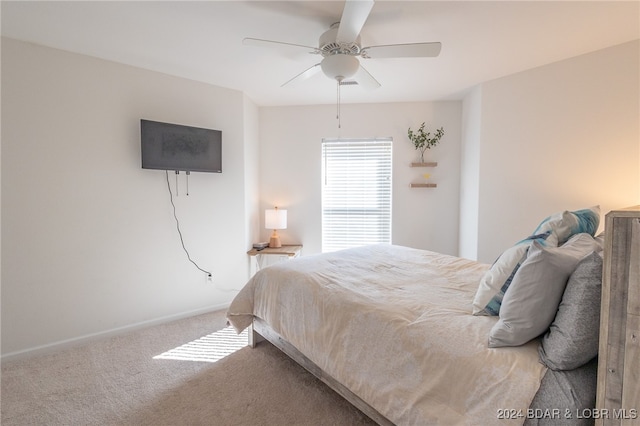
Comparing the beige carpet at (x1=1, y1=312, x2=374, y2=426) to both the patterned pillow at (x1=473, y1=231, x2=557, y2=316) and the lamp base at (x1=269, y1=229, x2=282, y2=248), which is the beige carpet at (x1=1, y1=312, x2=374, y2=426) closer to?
the patterned pillow at (x1=473, y1=231, x2=557, y2=316)

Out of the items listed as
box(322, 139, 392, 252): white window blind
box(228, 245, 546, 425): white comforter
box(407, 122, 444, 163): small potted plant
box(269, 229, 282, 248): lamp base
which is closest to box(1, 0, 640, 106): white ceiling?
box(407, 122, 444, 163): small potted plant

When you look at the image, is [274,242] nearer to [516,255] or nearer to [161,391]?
[161,391]

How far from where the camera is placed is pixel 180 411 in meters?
1.67

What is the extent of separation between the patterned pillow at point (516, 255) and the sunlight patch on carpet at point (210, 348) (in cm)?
196

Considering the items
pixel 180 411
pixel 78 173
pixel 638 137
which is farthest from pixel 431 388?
pixel 78 173

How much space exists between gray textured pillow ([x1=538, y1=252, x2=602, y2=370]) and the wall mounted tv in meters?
3.02

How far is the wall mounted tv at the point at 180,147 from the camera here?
8.66 feet

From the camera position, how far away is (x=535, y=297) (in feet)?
3.49

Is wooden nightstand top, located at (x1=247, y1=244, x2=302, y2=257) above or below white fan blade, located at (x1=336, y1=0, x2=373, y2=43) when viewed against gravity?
below

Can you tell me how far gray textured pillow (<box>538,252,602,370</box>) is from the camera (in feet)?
3.10

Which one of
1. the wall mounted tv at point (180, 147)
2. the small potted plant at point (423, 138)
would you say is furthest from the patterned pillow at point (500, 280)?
the wall mounted tv at point (180, 147)

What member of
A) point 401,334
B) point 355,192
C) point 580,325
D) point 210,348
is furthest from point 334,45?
point 210,348

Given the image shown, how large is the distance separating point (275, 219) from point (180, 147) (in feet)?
4.49

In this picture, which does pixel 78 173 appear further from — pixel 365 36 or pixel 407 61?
pixel 407 61
